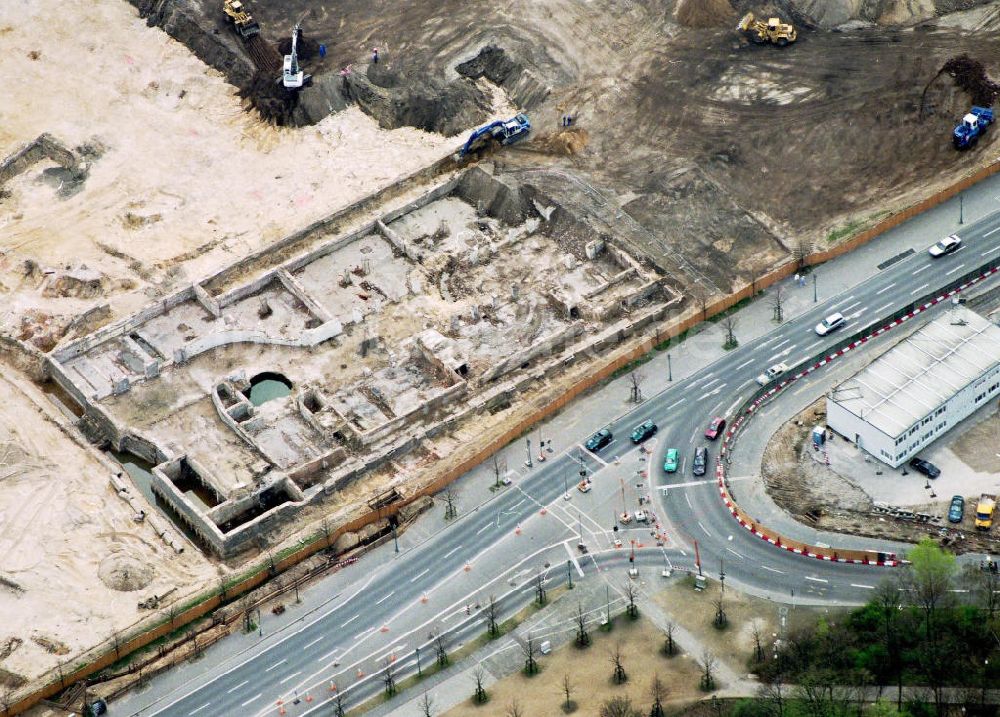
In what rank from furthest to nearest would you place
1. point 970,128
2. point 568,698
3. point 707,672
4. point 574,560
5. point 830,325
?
1. point 970,128
2. point 830,325
3. point 574,560
4. point 568,698
5. point 707,672

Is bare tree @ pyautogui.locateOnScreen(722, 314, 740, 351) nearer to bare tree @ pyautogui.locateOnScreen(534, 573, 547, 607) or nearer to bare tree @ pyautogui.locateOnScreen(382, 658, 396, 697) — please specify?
bare tree @ pyautogui.locateOnScreen(534, 573, 547, 607)

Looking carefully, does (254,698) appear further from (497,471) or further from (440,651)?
(497,471)

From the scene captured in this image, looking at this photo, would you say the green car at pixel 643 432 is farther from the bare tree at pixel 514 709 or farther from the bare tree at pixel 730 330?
the bare tree at pixel 514 709

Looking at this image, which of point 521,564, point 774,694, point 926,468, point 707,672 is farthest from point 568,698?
point 926,468

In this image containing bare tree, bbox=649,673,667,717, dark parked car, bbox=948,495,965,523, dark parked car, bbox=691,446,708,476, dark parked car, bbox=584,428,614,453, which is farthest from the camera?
dark parked car, bbox=584,428,614,453

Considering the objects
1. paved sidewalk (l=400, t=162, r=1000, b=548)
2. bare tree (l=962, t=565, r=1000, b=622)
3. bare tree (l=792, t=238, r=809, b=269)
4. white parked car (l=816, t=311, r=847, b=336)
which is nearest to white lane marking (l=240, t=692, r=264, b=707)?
paved sidewalk (l=400, t=162, r=1000, b=548)

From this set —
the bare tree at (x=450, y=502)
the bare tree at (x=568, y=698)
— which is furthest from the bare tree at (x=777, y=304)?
the bare tree at (x=568, y=698)
